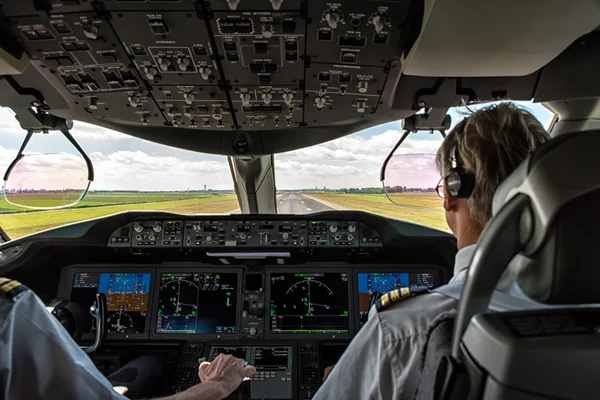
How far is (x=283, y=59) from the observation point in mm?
1832

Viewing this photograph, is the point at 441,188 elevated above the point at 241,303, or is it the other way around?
the point at 441,188

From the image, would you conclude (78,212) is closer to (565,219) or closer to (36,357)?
(36,357)

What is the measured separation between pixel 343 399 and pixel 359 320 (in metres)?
1.94

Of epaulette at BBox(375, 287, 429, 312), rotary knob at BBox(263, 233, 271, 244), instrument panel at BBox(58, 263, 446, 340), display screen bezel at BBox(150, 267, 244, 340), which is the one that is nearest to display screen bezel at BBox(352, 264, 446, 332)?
instrument panel at BBox(58, 263, 446, 340)

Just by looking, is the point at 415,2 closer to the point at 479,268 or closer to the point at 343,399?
the point at 479,268

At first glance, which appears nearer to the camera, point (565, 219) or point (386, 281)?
point (565, 219)

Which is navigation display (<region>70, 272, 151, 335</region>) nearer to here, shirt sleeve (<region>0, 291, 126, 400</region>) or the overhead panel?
the overhead panel

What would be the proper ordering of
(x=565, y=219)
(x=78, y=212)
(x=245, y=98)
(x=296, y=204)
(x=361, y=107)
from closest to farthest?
(x=565, y=219)
(x=245, y=98)
(x=361, y=107)
(x=78, y=212)
(x=296, y=204)

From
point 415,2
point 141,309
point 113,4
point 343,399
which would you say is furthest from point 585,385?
point 141,309

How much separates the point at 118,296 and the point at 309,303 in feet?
4.49

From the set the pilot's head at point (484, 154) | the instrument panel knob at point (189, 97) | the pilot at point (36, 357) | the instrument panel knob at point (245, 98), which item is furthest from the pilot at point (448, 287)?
the instrument panel knob at point (189, 97)

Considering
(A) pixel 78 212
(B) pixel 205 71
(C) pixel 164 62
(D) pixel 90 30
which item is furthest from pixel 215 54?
(A) pixel 78 212

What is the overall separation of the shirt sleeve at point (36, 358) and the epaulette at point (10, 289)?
12mm

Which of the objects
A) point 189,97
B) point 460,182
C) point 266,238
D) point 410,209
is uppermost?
point 189,97
